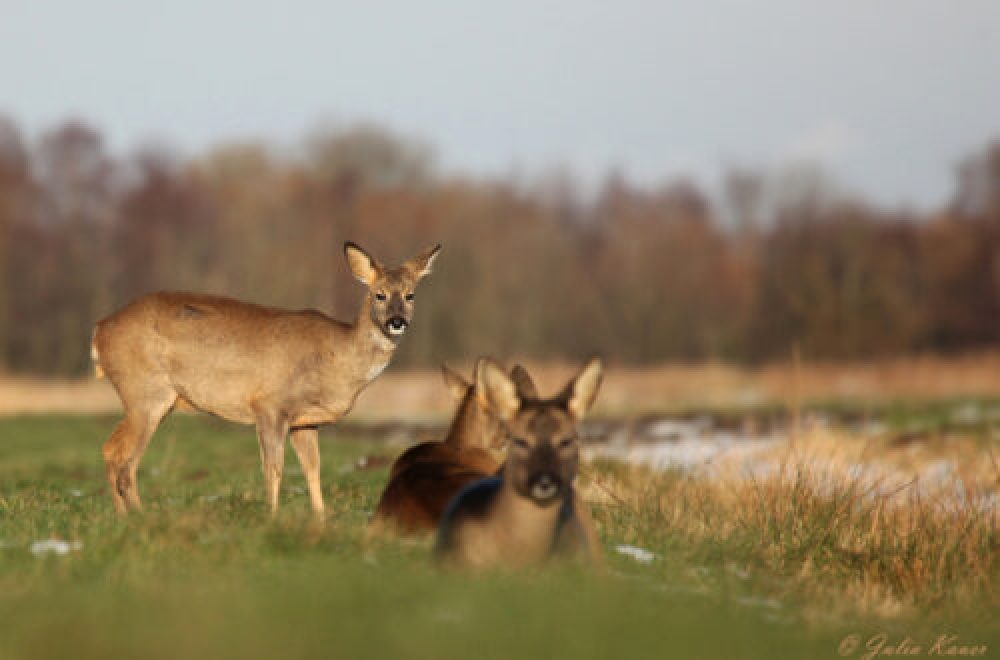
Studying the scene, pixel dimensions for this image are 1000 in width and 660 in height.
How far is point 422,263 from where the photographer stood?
488 inches

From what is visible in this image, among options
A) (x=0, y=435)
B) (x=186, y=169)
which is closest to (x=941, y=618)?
(x=0, y=435)

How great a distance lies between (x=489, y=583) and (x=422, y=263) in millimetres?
5747

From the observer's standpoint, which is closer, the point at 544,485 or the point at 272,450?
the point at 544,485

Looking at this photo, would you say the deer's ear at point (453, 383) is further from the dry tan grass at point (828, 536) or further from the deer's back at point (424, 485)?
the dry tan grass at point (828, 536)

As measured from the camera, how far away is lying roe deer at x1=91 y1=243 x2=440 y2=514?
1191 cm

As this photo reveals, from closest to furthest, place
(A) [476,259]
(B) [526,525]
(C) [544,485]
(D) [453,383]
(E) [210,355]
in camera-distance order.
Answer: (C) [544,485]
(B) [526,525]
(D) [453,383]
(E) [210,355]
(A) [476,259]

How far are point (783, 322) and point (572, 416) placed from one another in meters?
54.3

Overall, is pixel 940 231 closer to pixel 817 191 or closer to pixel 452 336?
pixel 817 191

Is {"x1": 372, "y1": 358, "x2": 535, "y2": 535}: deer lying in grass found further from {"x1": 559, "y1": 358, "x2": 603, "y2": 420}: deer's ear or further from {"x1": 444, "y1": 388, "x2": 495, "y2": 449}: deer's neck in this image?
{"x1": 559, "y1": 358, "x2": 603, "y2": 420}: deer's ear

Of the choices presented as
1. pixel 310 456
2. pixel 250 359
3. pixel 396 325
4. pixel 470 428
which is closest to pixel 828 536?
pixel 470 428

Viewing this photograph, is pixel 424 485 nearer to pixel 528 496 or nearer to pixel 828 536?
pixel 528 496

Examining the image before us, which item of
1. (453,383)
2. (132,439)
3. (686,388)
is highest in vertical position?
(453,383)

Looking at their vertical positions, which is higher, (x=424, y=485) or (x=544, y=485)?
(x=544, y=485)

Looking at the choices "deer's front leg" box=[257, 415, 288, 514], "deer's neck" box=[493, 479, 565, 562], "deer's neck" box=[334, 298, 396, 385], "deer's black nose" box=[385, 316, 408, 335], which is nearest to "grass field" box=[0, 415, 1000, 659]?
"deer's neck" box=[493, 479, 565, 562]
